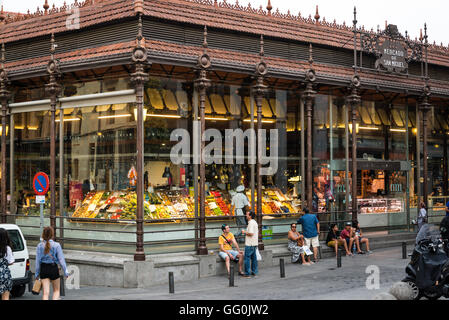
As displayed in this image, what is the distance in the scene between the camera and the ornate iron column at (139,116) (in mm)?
17239

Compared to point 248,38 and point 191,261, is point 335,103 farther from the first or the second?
point 191,261

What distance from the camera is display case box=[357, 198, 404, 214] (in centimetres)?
2425

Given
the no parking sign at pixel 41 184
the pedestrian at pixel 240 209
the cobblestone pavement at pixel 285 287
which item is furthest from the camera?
the pedestrian at pixel 240 209

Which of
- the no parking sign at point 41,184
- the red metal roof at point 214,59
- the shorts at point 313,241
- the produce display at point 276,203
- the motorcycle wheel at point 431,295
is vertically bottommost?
the motorcycle wheel at point 431,295

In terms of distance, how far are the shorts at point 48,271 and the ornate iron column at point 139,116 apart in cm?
468

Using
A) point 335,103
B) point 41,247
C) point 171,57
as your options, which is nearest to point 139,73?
point 171,57

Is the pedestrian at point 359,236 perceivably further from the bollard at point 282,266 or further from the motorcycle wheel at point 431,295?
the motorcycle wheel at point 431,295

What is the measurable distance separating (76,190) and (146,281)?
460cm

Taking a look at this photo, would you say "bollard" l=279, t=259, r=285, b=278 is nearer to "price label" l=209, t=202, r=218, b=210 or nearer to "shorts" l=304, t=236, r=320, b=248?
"shorts" l=304, t=236, r=320, b=248

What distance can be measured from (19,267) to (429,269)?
961cm

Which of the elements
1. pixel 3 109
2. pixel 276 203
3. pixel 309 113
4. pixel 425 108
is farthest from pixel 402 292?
pixel 3 109

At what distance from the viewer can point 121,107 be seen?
733 inches

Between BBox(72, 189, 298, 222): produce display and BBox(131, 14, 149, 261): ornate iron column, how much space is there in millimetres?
538

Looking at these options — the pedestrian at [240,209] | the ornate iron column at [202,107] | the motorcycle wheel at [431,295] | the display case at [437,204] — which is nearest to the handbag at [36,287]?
the ornate iron column at [202,107]
